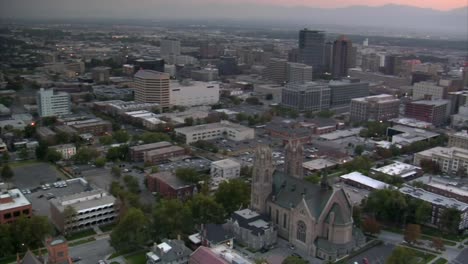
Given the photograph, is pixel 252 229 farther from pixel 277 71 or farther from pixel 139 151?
pixel 277 71

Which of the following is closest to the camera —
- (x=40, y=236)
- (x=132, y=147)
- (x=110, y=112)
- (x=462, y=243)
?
(x=40, y=236)

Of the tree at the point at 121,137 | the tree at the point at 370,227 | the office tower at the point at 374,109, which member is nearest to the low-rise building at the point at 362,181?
the tree at the point at 370,227

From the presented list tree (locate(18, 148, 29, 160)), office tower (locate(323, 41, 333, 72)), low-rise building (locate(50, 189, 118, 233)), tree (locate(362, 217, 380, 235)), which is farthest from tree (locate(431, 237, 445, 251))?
office tower (locate(323, 41, 333, 72))

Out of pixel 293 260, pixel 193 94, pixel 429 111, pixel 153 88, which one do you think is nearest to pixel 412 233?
pixel 293 260

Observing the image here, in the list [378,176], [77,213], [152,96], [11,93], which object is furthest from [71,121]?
[378,176]

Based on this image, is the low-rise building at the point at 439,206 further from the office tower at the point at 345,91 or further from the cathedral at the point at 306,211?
the office tower at the point at 345,91

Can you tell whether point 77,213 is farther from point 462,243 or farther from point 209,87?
point 209,87
